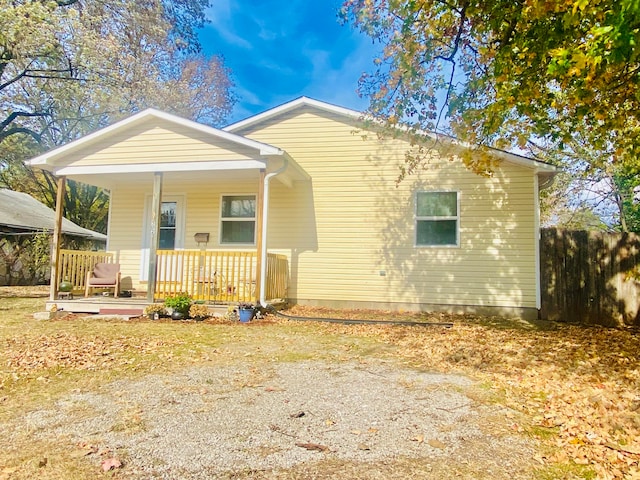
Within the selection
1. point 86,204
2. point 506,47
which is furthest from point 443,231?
point 86,204

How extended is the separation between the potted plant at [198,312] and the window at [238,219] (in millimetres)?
2476

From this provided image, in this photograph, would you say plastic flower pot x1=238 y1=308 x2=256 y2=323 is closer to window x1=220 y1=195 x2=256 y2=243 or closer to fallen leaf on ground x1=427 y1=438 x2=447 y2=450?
window x1=220 y1=195 x2=256 y2=243

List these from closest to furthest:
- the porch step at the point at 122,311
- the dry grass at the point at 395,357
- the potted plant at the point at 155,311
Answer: the dry grass at the point at 395,357, the potted plant at the point at 155,311, the porch step at the point at 122,311

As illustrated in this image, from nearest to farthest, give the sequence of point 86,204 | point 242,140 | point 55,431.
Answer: point 55,431 < point 242,140 < point 86,204

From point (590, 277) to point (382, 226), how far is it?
4557 millimetres

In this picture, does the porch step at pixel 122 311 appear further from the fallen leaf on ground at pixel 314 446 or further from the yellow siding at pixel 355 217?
the fallen leaf on ground at pixel 314 446

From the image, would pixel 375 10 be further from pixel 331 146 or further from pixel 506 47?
pixel 331 146

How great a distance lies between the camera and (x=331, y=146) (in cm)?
1030

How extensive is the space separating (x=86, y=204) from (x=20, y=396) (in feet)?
88.5

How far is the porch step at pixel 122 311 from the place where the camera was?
28.0ft

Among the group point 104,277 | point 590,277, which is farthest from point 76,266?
point 590,277

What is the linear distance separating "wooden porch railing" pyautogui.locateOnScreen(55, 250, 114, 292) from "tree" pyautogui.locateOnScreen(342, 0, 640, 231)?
24.4 feet

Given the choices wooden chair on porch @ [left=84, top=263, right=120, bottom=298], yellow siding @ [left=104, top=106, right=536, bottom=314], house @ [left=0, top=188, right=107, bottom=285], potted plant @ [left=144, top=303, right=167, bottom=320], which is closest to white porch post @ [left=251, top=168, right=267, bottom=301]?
yellow siding @ [left=104, top=106, right=536, bottom=314]

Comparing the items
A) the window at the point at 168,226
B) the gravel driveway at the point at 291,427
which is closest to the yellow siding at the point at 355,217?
the window at the point at 168,226
